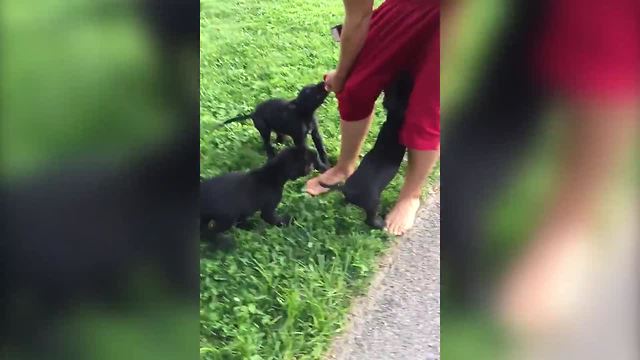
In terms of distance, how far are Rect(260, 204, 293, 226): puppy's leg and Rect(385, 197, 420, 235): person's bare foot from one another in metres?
0.27

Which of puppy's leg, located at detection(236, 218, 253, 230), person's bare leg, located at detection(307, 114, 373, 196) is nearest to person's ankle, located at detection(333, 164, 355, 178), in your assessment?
person's bare leg, located at detection(307, 114, 373, 196)

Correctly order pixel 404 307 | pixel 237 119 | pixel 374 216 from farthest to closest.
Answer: pixel 374 216 < pixel 237 119 < pixel 404 307

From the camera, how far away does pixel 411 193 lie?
204 cm

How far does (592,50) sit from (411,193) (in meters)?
0.83

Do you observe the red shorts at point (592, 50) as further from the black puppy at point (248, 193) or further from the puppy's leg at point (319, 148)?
the puppy's leg at point (319, 148)

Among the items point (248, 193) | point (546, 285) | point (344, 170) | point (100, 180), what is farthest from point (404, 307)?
point (100, 180)

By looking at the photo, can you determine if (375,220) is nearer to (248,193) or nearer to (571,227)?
(248,193)

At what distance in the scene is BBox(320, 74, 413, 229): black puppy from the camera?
199 centimetres

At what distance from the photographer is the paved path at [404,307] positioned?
1.51 meters

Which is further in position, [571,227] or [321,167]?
[321,167]

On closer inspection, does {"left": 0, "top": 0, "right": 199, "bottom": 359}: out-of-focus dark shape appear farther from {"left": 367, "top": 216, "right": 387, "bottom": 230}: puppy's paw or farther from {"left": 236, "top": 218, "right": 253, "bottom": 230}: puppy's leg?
{"left": 367, "top": 216, "right": 387, "bottom": 230}: puppy's paw

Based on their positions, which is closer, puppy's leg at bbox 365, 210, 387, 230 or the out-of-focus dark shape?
the out-of-focus dark shape

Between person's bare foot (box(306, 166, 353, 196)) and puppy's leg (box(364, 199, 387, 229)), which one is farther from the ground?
person's bare foot (box(306, 166, 353, 196))

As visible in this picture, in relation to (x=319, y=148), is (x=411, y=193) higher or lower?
lower
